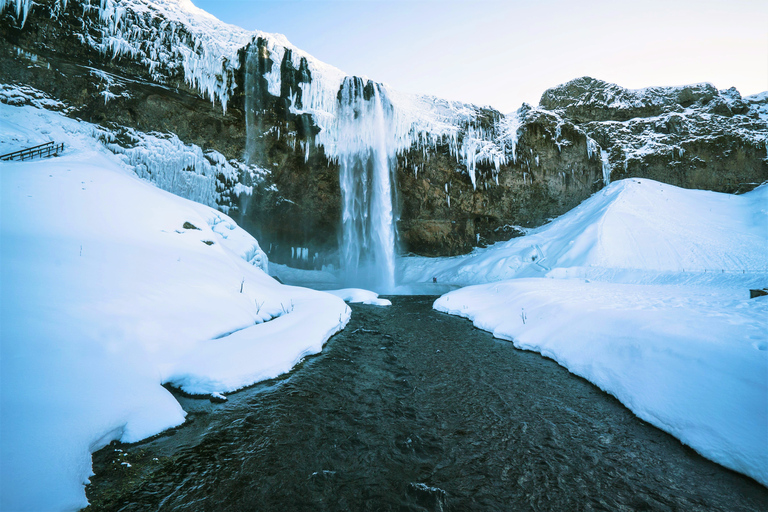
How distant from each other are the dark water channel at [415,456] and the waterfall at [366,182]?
72.5 feet

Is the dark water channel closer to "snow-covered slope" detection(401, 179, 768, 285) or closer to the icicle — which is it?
"snow-covered slope" detection(401, 179, 768, 285)

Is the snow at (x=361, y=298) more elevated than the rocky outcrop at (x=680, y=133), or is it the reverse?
the rocky outcrop at (x=680, y=133)

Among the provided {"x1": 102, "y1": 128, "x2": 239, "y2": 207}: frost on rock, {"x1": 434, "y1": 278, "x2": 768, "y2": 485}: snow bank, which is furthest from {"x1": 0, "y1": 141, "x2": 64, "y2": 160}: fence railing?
{"x1": 434, "y1": 278, "x2": 768, "y2": 485}: snow bank

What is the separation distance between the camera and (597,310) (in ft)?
24.6

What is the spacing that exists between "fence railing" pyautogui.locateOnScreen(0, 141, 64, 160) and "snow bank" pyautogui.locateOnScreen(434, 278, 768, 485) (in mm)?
22066

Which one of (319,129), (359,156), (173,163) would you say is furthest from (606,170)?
(173,163)

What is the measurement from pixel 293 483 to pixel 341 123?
86.4 feet

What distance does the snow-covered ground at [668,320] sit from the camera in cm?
368

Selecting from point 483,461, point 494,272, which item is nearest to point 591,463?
point 483,461

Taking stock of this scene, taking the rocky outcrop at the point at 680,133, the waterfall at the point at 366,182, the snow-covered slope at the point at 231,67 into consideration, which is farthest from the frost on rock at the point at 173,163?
the rocky outcrop at the point at 680,133

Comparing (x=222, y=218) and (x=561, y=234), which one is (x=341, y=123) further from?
(x=561, y=234)

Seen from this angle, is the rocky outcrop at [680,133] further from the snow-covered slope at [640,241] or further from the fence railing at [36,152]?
the fence railing at [36,152]

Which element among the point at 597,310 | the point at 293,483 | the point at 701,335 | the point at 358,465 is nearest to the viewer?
the point at 293,483

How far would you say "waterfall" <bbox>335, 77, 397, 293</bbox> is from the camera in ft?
83.3
